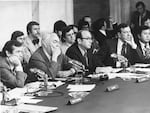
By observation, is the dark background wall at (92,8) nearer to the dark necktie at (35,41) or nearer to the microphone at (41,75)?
the dark necktie at (35,41)

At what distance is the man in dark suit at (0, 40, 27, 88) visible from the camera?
351 centimetres

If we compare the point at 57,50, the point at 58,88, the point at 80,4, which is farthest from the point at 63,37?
the point at 80,4

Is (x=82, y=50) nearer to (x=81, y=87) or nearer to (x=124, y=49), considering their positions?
(x=124, y=49)

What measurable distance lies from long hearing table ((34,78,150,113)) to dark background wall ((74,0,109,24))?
223 inches

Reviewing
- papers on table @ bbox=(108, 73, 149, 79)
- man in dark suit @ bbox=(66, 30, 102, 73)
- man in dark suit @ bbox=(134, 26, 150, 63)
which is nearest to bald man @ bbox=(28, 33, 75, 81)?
man in dark suit @ bbox=(66, 30, 102, 73)

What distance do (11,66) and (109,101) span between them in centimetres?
133

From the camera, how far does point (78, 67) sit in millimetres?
3998

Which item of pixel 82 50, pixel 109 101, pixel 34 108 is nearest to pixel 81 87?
pixel 109 101

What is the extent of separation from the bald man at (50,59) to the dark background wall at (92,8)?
463 centimetres

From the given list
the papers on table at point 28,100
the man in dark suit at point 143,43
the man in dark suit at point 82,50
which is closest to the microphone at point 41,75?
the papers on table at point 28,100

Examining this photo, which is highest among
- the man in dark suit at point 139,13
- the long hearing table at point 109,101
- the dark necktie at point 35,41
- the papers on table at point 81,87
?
the man in dark suit at point 139,13

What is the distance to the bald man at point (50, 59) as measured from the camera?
13.0ft

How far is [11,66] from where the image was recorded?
12.2ft

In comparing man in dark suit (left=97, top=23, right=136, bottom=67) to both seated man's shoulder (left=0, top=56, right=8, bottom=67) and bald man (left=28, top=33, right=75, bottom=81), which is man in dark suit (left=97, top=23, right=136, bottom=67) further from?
seated man's shoulder (left=0, top=56, right=8, bottom=67)
